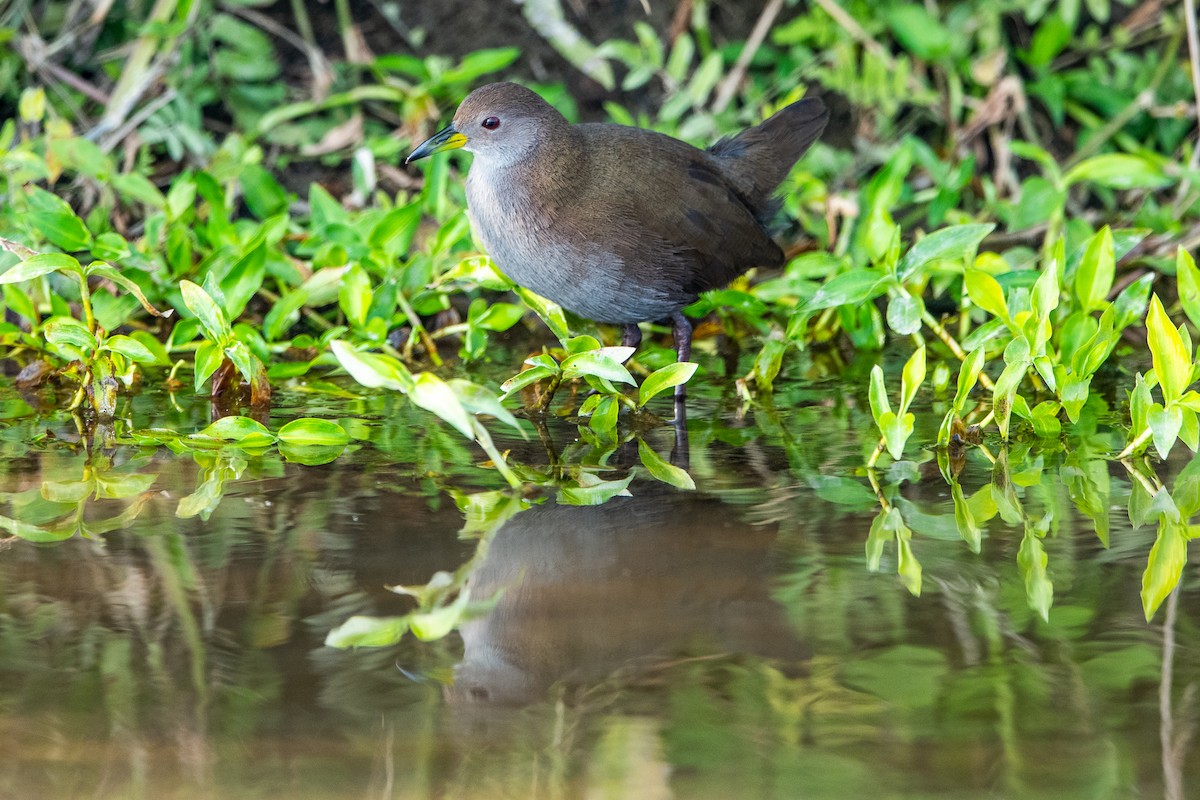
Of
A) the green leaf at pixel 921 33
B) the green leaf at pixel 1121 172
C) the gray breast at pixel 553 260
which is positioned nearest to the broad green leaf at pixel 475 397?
the gray breast at pixel 553 260

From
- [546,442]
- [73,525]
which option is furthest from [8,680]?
[546,442]

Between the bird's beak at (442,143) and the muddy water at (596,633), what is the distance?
102cm

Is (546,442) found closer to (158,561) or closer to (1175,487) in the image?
(158,561)

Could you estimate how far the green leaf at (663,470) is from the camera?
8.29 ft

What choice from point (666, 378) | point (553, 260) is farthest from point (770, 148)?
point (666, 378)

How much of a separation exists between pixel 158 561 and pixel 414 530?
0.43m

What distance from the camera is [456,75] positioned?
4332 millimetres

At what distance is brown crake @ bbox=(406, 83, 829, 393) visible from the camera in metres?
3.10

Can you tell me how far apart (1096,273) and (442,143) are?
1.71 m

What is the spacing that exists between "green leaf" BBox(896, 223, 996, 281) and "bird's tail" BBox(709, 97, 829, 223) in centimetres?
66

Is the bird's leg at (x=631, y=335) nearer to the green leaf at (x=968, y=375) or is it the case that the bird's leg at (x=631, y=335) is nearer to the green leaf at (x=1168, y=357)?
the green leaf at (x=968, y=375)

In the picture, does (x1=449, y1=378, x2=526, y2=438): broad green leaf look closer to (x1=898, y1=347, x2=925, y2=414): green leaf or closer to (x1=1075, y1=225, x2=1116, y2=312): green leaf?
(x1=898, y1=347, x2=925, y2=414): green leaf

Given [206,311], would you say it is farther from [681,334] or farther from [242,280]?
[681,334]

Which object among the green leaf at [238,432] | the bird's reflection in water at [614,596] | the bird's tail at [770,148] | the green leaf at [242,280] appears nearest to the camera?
the bird's reflection in water at [614,596]
